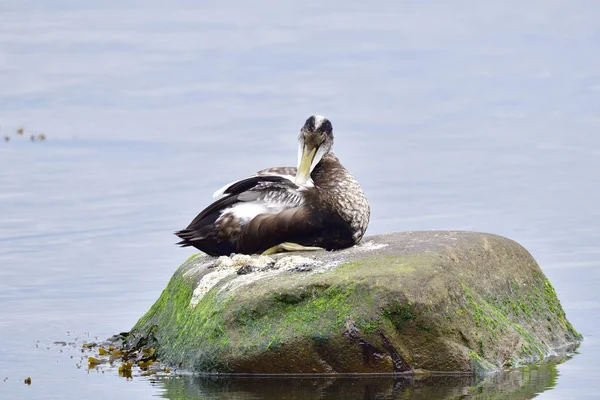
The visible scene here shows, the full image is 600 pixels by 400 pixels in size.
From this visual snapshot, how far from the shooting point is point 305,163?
12836mm

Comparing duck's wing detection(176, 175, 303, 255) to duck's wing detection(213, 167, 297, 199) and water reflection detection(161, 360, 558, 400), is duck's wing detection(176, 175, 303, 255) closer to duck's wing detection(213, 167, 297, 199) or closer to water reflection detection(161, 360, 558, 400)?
duck's wing detection(213, 167, 297, 199)

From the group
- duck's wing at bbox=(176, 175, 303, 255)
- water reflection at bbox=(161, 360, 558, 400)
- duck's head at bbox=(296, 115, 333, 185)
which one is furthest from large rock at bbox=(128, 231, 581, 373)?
duck's head at bbox=(296, 115, 333, 185)

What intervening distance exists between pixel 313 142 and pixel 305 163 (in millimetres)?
247

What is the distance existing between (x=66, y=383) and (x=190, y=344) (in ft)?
3.36

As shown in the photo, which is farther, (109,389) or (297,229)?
(297,229)

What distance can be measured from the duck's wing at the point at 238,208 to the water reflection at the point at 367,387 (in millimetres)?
1766

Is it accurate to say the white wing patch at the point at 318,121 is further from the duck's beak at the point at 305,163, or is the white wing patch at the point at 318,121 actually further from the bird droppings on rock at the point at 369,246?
the bird droppings on rock at the point at 369,246

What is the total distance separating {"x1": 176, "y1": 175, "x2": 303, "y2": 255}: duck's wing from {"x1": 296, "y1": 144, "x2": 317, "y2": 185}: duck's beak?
0.14 meters

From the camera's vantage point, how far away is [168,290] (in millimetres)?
12891

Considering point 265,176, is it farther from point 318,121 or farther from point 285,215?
point 318,121

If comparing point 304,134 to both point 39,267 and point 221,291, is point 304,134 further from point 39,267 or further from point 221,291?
point 39,267

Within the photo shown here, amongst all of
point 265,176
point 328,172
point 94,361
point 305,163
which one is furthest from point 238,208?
point 94,361

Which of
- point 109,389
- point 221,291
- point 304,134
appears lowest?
point 109,389

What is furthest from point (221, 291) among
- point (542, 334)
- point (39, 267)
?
point (39, 267)
